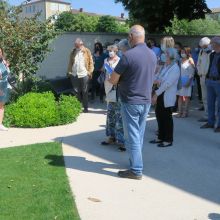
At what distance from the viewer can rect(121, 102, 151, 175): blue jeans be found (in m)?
6.11

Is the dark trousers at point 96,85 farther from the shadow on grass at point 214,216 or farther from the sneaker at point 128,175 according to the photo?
the shadow on grass at point 214,216

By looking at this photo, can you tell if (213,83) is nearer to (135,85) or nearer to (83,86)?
(135,85)

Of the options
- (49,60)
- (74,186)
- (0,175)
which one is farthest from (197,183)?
(49,60)

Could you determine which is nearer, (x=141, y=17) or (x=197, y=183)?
(x=197, y=183)

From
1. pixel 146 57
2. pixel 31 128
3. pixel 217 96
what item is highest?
pixel 146 57

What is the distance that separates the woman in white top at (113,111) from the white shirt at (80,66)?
3.32m

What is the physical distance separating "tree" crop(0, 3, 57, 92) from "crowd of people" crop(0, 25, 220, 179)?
0.83 metres

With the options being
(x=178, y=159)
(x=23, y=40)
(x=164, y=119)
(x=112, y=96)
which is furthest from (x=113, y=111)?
(x=23, y=40)

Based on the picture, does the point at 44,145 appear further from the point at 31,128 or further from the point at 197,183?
the point at 197,183

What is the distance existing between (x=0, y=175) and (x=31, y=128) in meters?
3.33

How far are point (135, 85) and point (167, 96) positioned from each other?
1881 mm

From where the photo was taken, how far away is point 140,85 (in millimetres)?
6039

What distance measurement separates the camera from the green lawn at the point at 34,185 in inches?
200

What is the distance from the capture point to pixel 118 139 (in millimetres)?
7750
